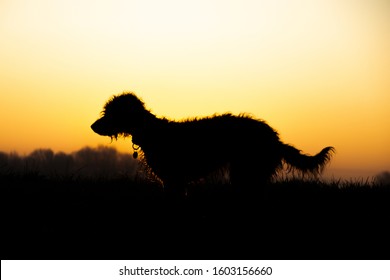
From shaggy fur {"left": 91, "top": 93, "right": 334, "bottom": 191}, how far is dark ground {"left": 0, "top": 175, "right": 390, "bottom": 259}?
16.6 inches

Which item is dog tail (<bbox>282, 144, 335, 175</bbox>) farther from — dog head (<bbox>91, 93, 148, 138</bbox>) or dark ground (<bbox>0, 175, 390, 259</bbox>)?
dog head (<bbox>91, 93, 148, 138</bbox>)

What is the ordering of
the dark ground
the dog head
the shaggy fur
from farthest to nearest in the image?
the dog head, the shaggy fur, the dark ground

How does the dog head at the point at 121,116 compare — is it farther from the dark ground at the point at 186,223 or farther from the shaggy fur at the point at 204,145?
the dark ground at the point at 186,223

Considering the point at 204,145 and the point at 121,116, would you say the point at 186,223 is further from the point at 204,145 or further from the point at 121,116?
the point at 121,116

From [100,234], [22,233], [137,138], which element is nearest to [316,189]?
[137,138]

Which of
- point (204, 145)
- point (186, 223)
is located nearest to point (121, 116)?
point (204, 145)

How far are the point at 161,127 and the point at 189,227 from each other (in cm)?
288

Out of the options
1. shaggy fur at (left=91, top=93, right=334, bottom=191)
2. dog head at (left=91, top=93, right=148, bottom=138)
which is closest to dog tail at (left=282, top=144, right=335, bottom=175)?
shaggy fur at (left=91, top=93, right=334, bottom=191)

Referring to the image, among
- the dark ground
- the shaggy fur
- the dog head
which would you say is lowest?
the dark ground

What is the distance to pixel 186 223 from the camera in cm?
696

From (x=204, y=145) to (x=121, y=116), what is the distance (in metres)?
1.61

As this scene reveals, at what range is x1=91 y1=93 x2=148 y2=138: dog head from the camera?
930 centimetres

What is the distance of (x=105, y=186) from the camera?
9.55 metres

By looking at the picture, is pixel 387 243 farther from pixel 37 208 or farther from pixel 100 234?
pixel 37 208
